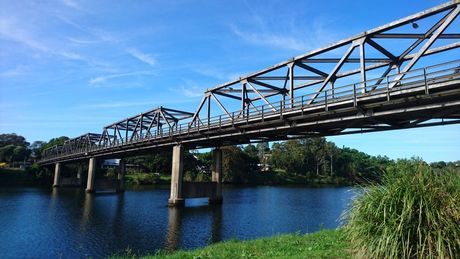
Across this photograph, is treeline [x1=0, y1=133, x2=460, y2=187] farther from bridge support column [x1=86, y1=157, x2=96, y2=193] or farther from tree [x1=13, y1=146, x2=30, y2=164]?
bridge support column [x1=86, y1=157, x2=96, y2=193]

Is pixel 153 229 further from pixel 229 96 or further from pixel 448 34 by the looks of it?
pixel 448 34

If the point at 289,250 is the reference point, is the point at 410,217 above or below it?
above

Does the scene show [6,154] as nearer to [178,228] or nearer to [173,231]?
[178,228]

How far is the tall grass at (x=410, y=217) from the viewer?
8.45 m

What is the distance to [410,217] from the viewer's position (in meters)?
8.77

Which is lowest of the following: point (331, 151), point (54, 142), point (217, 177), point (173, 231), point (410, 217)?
point (173, 231)

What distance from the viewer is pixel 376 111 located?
994 inches

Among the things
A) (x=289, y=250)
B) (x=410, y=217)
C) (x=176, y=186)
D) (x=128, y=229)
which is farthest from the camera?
(x=176, y=186)

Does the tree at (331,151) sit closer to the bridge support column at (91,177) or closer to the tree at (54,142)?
the bridge support column at (91,177)

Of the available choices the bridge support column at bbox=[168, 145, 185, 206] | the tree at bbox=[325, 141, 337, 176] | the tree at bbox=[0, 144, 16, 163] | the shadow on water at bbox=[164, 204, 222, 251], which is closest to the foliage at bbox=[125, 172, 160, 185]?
the tree at bbox=[0, 144, 16, 163]

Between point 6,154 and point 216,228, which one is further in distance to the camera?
point 6,154

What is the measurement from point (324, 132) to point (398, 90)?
13.4m

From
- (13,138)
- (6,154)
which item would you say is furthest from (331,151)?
(13,138)

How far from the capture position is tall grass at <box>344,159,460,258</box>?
27.7 ft
